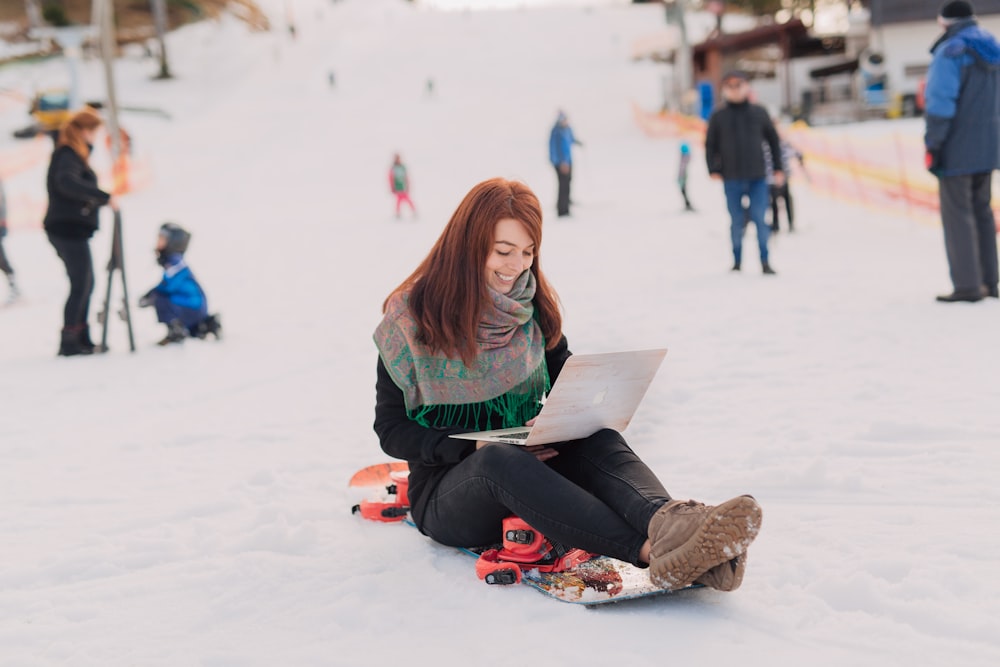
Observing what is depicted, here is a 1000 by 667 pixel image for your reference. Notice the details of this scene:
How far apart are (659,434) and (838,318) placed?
262 cm

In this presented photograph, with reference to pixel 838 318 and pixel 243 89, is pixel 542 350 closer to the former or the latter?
pixel 838 318

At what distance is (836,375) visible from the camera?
5105 millimetres

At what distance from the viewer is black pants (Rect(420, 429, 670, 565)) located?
2592 millimetres

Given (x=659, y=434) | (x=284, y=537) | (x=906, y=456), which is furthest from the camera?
(x=659, y=434)

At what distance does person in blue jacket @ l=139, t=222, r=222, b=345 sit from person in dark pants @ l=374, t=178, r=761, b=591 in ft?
15.7

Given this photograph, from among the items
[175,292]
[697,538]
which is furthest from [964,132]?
[175,292]

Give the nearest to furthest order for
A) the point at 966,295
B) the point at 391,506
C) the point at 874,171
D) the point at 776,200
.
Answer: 1. the point at 391,506
2. the point at 966,295
3. the point at 776,200
4. the point at 874,171

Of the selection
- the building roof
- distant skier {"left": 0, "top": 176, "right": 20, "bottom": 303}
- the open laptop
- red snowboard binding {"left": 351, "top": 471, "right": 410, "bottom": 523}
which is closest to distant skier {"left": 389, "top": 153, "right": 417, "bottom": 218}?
distant skier {"left": 0, "top": 176, "right": 20, "bottom": 303}

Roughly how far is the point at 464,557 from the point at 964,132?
16.2ft

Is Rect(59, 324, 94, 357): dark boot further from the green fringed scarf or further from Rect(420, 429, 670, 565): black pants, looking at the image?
Rect(420, 429, 670, 565): black pants

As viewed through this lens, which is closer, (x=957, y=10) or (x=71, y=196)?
(x=957, y=10)

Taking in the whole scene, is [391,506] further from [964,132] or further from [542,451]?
[964,132]

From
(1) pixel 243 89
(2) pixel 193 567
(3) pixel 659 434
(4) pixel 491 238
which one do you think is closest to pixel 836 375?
(3) pixel 659 434

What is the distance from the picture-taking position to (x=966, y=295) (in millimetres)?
6547
